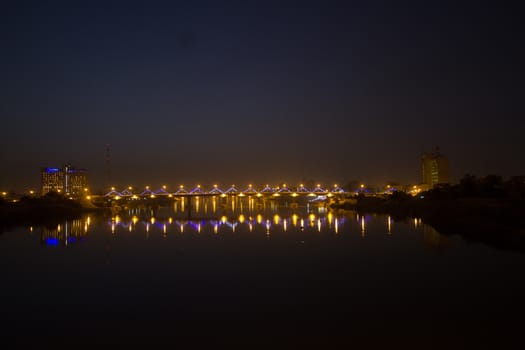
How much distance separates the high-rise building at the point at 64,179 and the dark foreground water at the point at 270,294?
54.2 m

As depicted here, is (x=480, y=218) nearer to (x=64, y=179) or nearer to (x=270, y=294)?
(x=270, y=294)

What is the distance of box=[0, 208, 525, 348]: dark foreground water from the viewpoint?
6363 millimetres

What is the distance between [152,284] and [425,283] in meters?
6.05

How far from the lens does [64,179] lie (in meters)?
68.2

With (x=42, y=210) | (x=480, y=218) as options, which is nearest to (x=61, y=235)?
(x=42, y=210)

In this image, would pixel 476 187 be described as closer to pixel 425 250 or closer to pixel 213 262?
pixel 425 250

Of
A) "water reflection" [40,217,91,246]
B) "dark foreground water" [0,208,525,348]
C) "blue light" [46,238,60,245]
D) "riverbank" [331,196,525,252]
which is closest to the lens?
"dark foreground water" [0,208,525,348]

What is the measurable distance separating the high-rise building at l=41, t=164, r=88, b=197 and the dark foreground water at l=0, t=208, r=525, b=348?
5422 centimetres

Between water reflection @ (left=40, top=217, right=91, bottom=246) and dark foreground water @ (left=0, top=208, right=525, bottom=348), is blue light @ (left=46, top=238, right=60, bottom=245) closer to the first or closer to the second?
water reflection @ (left=40, top=217, right=91, bottom=246)

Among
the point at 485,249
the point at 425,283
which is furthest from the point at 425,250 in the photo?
the point at 425,283

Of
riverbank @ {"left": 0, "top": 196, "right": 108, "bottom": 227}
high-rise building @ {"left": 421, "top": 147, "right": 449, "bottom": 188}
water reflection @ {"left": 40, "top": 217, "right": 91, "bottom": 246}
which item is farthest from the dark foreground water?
high-rise building @ {"left": 421, "top": 147, "right": 449, "bottom": 188}

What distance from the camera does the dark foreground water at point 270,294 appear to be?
20.9ft

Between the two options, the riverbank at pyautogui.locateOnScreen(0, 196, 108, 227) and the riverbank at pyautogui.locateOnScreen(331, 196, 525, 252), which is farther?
the riverbank at pyautogui.locateOnScreen(0, 196, 108, 227)

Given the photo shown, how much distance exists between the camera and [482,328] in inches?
255
